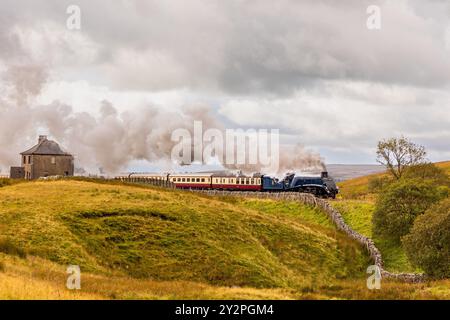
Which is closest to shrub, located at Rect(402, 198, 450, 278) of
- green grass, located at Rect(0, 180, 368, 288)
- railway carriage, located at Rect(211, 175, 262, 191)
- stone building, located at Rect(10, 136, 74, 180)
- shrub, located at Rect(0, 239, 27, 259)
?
green grass, located at Rect(0, 180, 368, 288)

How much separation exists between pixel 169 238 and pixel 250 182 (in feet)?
147

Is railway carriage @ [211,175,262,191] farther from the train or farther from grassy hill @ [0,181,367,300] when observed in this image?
grassy hill @ [0,181,367,300]

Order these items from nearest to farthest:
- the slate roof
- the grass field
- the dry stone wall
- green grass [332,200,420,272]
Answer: the grass field → the dry stone wall → green grass [332,200,420,272] → the slate roof

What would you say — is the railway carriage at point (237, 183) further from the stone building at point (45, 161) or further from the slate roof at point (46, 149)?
the slate roof at point (46, 149)

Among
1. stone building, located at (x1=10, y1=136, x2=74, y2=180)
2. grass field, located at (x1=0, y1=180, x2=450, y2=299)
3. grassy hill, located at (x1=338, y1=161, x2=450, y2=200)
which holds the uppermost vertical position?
stone building, located at (x1=10, y1=136, x2=74, y2=180)

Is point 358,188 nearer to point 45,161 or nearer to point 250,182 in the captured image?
point 250,182

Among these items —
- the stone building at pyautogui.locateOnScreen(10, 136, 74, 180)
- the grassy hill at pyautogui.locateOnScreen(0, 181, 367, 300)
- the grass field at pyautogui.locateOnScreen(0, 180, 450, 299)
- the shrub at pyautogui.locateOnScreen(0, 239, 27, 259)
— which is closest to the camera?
the grass field at pyautogui.locateOnScreen(0, 180, 450, 299)

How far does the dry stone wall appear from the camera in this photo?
45.2 metres

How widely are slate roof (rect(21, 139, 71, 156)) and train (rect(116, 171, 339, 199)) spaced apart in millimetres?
10795

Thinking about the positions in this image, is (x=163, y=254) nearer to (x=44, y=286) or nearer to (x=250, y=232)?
(x=250, y=232)

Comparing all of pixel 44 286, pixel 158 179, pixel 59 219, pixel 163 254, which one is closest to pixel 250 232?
pixel 163 254

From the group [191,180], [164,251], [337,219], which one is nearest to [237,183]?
[191,180]

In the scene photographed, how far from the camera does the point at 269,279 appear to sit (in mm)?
39562
